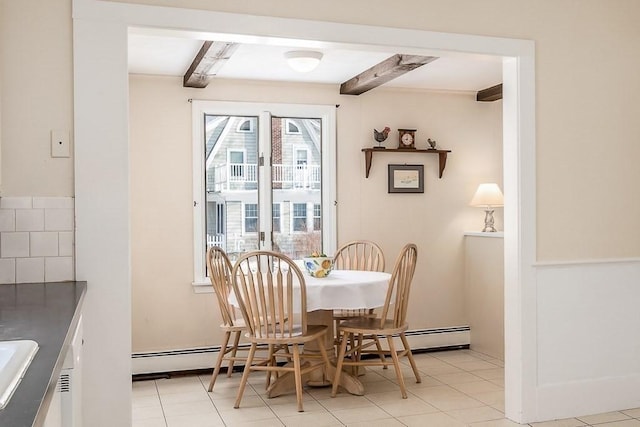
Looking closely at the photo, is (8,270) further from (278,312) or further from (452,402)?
(452,402)

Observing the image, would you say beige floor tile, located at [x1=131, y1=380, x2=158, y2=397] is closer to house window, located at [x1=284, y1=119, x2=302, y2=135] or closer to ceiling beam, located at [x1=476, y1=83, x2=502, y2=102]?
house window, located at [x1=284, y1=119, x2=302, y2=135]

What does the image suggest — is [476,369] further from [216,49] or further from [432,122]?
[216,49]

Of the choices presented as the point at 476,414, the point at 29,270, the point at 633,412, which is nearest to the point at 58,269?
the point at 29,270

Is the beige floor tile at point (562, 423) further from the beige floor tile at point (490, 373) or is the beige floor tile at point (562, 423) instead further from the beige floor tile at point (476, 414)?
the beige floor tile at point (490, 373)

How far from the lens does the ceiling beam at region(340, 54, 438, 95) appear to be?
165 inches

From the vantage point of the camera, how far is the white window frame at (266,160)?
510 cm

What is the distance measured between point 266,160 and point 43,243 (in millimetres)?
2750

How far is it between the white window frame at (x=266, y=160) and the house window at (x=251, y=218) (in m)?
0.06

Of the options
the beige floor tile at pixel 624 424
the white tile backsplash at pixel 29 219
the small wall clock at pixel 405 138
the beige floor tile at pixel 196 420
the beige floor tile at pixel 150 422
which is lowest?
the beige floor tile at pixel 150 422

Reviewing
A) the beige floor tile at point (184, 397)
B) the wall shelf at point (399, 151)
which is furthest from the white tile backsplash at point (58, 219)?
the wall shelf at point (399, 151)

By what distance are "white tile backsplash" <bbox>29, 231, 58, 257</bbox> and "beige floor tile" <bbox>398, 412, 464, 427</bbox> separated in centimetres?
216

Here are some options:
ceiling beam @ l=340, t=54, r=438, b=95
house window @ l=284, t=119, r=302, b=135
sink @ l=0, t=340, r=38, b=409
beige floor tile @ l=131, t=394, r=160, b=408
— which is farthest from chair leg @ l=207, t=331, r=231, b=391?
sink @ l=0, t=340, r=38, b=409

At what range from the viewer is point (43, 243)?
2.75 meters

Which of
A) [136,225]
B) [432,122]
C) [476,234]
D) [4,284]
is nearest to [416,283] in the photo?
[476,234]
